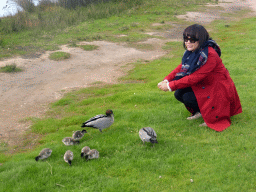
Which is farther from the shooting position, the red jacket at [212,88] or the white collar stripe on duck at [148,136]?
the red jacket at [212,88]

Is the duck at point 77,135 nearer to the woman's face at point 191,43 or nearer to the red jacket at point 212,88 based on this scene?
the red jacket at point 212,88

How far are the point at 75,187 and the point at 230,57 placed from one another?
10.7 m

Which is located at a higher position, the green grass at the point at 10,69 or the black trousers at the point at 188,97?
the green grass at the point at 10,69

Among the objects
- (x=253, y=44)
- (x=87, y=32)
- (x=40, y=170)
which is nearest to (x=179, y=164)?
(x=40, y=170)

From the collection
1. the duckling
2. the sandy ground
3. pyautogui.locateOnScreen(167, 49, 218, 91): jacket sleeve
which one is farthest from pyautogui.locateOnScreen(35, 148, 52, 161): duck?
pyautogui.locateOnScreen(167, 49, 218, 91): jacket sleeve

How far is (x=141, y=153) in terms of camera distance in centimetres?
547

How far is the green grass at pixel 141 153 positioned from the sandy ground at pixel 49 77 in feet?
2.49

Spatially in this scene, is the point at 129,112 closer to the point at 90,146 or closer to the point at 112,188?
the point at 90,146

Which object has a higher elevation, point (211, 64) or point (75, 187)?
point (211, 64)

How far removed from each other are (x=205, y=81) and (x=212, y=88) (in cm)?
22

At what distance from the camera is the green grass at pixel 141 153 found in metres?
4.48

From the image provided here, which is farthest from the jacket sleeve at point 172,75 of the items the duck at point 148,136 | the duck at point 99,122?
the duck at point 99,122

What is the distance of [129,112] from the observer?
7.57 metres

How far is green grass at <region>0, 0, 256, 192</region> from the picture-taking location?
4480mm
